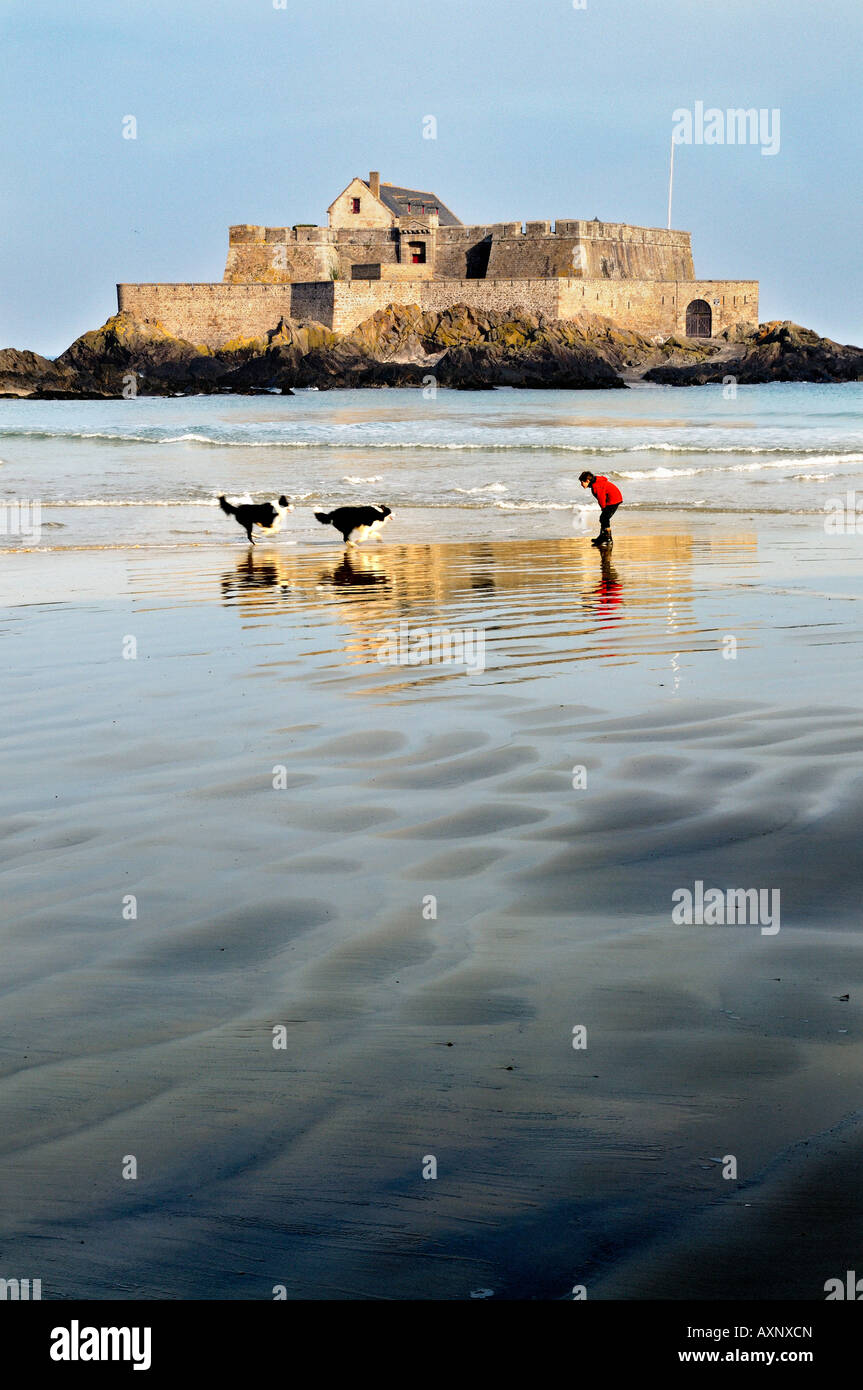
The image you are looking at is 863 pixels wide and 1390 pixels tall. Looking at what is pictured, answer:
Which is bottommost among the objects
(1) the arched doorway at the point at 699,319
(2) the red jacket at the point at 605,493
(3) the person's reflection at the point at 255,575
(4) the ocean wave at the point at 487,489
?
(3) the person's reflection at the point at 255,575

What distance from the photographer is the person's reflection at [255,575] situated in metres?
9.38

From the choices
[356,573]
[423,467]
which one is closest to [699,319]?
[423,467]

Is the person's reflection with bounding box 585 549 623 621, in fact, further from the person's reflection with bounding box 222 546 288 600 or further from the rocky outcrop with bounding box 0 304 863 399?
the rocky outcrop with bounding box 0 304 863 399

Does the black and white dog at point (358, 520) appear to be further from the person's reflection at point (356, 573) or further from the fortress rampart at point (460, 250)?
the fortress rampart at point (460, 250)

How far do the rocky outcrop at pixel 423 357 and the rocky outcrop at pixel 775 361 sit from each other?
8 cm

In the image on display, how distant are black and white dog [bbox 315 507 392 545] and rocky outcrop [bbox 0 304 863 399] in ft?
201

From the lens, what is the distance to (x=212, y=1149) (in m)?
2.28

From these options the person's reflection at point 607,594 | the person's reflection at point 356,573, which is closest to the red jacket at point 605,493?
the person's reflection at point 607,594

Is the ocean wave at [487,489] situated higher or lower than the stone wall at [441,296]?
lower

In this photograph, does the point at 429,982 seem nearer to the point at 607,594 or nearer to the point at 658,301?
the point at 607,594

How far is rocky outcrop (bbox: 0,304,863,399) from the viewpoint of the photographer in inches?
2906

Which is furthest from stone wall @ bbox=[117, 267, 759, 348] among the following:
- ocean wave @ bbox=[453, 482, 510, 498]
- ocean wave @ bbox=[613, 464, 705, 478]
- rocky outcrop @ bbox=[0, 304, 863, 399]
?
ocean wave @ bbox=[453, 482, 510, 498]

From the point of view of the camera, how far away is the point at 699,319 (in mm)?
84250

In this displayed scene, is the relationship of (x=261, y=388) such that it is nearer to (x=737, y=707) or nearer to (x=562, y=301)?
(x=562, y=301)
